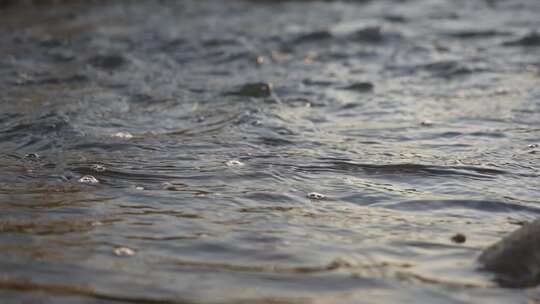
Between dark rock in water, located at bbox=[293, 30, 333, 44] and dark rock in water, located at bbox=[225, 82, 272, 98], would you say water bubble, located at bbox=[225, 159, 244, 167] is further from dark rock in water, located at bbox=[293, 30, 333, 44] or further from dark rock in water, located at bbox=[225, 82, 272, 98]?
dark rock in water, located at bbox=[293, 30, 333, 44]

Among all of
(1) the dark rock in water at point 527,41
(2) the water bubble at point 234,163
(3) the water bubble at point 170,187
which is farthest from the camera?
(1) the dark rock in water at point 527,41

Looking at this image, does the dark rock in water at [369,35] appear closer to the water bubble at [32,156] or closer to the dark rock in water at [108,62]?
the dark rock in water at [108,62]

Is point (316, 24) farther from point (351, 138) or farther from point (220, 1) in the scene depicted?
point (351, 138)

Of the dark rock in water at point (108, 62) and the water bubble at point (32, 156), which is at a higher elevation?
the water bubble at point (32, 156)

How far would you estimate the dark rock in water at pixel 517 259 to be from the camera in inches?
124

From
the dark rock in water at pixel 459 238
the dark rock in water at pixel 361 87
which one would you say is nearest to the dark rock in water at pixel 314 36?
the dark rock in water at pixel 361 87

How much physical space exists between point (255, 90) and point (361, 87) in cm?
108

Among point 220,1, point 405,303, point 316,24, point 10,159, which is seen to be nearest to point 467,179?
point 405,303

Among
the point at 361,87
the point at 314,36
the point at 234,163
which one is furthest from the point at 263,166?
the point at 314,36

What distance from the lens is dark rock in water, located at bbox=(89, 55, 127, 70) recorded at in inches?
336

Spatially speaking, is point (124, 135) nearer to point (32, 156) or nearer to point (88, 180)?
point (32, 156)

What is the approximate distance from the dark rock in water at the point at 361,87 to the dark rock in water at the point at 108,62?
2654 mm

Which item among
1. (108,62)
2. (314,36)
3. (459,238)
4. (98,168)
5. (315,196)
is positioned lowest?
(108,62)

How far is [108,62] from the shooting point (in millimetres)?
8688
